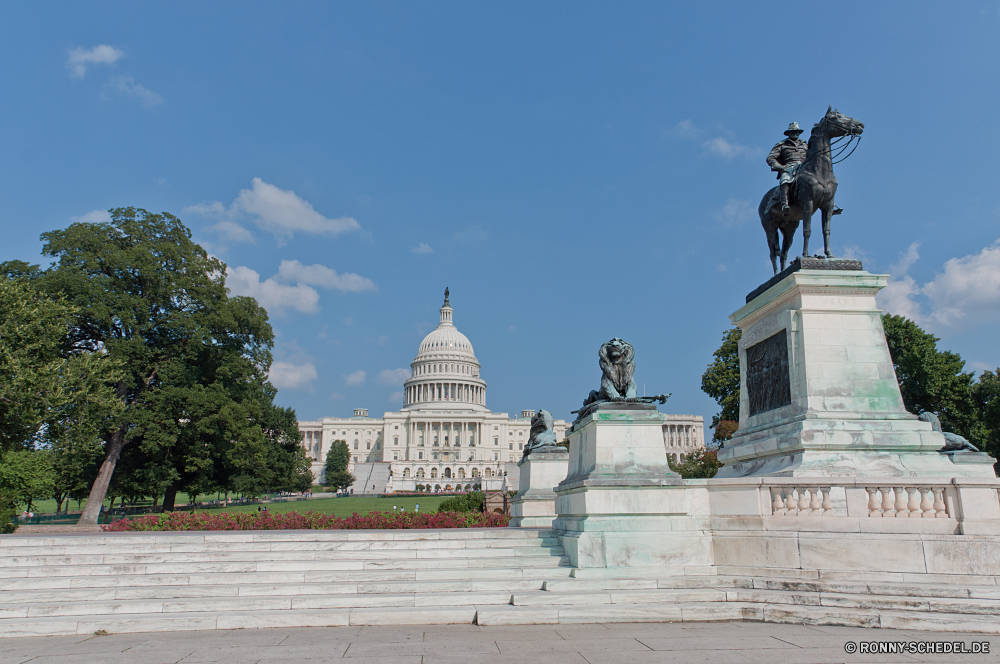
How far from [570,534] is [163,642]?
228 inches

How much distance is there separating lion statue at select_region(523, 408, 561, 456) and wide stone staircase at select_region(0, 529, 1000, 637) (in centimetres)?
535

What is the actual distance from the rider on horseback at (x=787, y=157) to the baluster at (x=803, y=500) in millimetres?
5932

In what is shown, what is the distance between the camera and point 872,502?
28.9 feet

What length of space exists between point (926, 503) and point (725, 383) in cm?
3032

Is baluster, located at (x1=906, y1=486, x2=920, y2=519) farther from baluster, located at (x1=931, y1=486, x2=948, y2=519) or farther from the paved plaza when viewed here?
the paved plaza

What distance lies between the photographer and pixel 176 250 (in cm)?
3472

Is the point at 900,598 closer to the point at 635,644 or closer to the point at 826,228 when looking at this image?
the point at 635,644

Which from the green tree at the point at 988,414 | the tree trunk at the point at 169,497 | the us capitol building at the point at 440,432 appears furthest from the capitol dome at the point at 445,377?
the green tree at the point at 988,414

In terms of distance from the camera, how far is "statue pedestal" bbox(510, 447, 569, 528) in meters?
15.5

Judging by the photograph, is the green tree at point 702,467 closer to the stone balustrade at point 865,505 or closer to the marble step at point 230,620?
the stone balustrade at point 865,505

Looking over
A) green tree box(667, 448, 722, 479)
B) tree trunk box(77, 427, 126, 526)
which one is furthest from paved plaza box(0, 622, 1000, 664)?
tree trunk box(77, 427, 126, 526)

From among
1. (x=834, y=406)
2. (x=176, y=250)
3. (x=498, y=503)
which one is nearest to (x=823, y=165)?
(x=834, y=406)

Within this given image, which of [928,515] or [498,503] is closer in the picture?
[928,515]

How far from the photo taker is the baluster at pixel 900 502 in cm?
870
